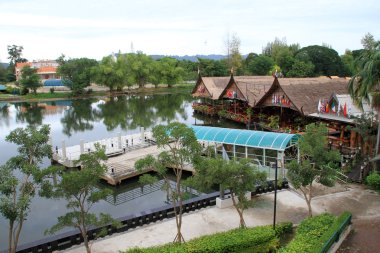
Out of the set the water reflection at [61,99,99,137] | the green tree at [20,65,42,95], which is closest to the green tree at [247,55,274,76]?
the water reflection at [61,99,99,137]

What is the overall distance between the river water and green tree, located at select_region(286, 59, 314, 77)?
22.5 meters

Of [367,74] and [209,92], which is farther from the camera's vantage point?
[209,92]

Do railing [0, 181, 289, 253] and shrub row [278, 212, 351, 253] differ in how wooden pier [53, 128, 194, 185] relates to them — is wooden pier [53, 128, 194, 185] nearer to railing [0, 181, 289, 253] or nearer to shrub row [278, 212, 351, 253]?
railing [0, 181, 289, 253]

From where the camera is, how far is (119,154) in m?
29.0

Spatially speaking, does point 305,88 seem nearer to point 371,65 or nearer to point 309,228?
point 371,65

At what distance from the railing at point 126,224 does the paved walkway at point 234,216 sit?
10.6 inches

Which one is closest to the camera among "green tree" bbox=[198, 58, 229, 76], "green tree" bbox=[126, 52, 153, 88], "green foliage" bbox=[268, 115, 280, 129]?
"green foliage" bbox=[268, 115, 280, 129]

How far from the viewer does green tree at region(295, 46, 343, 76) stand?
79250 millimetres

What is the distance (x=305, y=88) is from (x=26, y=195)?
3087 cm

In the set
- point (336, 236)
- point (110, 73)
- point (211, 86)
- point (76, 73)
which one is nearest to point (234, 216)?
point (336, 236)

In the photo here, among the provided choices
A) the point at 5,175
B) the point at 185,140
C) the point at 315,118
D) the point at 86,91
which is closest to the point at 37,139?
the point at 5,175

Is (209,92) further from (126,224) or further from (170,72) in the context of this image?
(170,72)

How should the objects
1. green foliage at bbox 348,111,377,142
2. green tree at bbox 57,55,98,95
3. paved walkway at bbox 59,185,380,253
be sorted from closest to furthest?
paved walkway at bbox 59,185,380,253 → green foliage at bbox 348,111,377,142 → green tree at bbox 57,55,98,95

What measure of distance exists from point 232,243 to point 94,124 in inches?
1515
